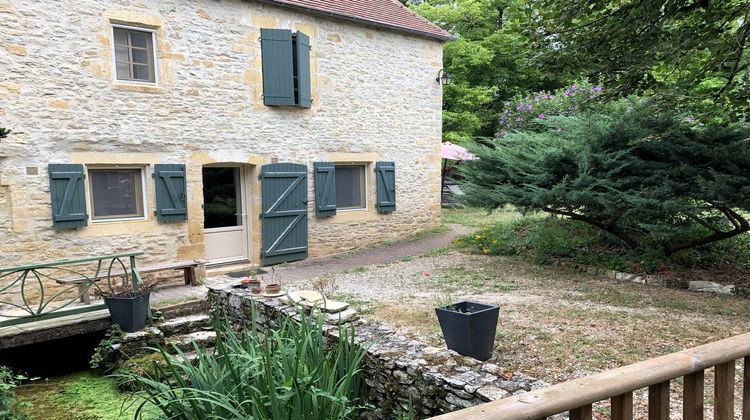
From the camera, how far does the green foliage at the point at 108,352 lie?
5535mm

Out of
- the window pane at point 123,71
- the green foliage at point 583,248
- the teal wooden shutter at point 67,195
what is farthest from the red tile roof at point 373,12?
the green foliage at point 583,248

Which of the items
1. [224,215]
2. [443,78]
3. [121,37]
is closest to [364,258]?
[224,215]

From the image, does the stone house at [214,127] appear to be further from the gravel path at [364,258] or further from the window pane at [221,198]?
the gravel path at [364,258]

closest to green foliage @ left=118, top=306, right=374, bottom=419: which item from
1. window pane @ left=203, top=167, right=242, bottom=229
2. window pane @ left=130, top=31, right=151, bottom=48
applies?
window pane @ left=203, top=167, right=242, bottom=229

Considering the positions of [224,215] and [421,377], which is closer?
[421,377]

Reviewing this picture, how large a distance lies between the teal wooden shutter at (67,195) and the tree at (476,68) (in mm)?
10563

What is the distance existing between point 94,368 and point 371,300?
131 inches

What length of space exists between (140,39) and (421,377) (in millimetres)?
7040

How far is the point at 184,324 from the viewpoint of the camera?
20.0 feet

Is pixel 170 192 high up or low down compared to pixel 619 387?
up

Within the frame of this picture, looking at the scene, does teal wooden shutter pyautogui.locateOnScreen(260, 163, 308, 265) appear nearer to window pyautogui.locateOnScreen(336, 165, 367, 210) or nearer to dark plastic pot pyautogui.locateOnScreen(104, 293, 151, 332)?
window pyautogui.locateOnScreen(336, 165, 367, 210)

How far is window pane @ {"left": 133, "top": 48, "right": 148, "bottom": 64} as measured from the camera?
7914 millimetres

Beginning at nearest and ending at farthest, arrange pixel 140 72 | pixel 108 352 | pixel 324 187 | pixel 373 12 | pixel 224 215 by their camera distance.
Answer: pixel 108 352, pixel 140 72, pixel 224 215, pixel 324 187, pixel 373 12

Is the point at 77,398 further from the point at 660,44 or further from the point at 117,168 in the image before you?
the point at 660,44
